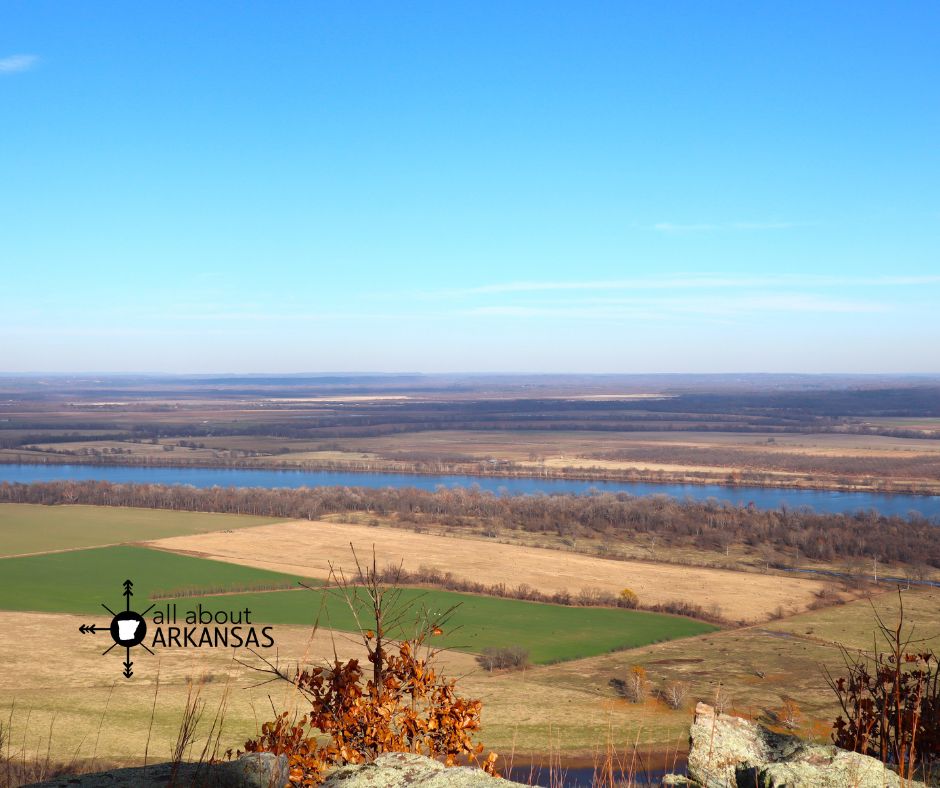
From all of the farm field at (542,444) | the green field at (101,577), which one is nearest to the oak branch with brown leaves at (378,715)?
the green field at (101,577)

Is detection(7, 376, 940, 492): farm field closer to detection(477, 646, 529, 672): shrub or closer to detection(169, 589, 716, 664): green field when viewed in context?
detection(169, 589, 716, 664): green field

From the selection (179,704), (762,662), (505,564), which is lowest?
(505,564)

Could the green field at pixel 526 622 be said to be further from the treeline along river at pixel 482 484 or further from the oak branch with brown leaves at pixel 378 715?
the treeline along river at pixel 482 484

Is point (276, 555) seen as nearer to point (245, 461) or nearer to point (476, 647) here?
point (476, 647)

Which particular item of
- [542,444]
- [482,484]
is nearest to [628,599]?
[482,484]

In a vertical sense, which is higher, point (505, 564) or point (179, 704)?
point (179, 704)

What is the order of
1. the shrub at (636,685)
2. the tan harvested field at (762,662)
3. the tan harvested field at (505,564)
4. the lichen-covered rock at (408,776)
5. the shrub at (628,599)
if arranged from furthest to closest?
the tan harvested field at (505,564) → the shrub at (628,599) → the tan harvested field at (762,662) → the shrub at (636,685) → the lichen-covered rock at (408,776)

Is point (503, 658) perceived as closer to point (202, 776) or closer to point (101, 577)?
point (101, 577)

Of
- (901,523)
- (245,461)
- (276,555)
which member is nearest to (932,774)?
(276,555)
